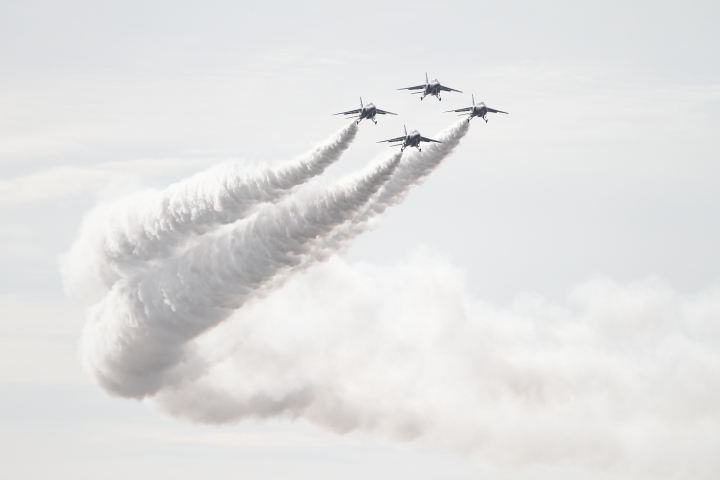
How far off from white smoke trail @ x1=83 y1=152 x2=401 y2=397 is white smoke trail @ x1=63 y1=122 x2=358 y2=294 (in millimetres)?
1353

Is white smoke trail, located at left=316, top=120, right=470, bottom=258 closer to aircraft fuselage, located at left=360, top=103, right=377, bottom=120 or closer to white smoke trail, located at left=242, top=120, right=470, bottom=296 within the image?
white smoke trail, located at left=242, top=120, right=470, bottom=296

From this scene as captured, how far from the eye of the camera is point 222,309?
88125mm

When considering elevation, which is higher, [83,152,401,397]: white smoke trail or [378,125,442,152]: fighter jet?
[378,125,442,152]: fighter jet

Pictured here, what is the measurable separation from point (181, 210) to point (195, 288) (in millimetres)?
5531

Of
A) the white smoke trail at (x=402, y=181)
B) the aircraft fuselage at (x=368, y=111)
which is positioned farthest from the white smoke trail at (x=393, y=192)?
the aircraft fuselage at (x=368, y=111)

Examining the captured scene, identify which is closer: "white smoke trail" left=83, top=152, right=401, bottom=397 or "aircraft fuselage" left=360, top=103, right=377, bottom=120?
"aircraft fuselage" left=360, top=103, right=377, bottom=120

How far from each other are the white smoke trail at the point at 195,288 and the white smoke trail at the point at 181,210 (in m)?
1.35

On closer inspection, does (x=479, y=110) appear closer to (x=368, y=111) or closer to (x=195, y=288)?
(x=368, y=111)

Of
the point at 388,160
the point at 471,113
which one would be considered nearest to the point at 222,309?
the point at 388,160

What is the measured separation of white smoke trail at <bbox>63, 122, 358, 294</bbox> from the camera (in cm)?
Result: 8294

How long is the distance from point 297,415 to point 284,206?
72.9ft

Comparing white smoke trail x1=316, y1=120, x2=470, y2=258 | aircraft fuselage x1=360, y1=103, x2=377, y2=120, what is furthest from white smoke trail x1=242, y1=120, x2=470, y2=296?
aircraft fuselage x1=360, y1=103, x2=377, y2=120

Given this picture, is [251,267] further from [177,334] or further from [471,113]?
[471,113]

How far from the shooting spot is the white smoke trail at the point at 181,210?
8294 cm
